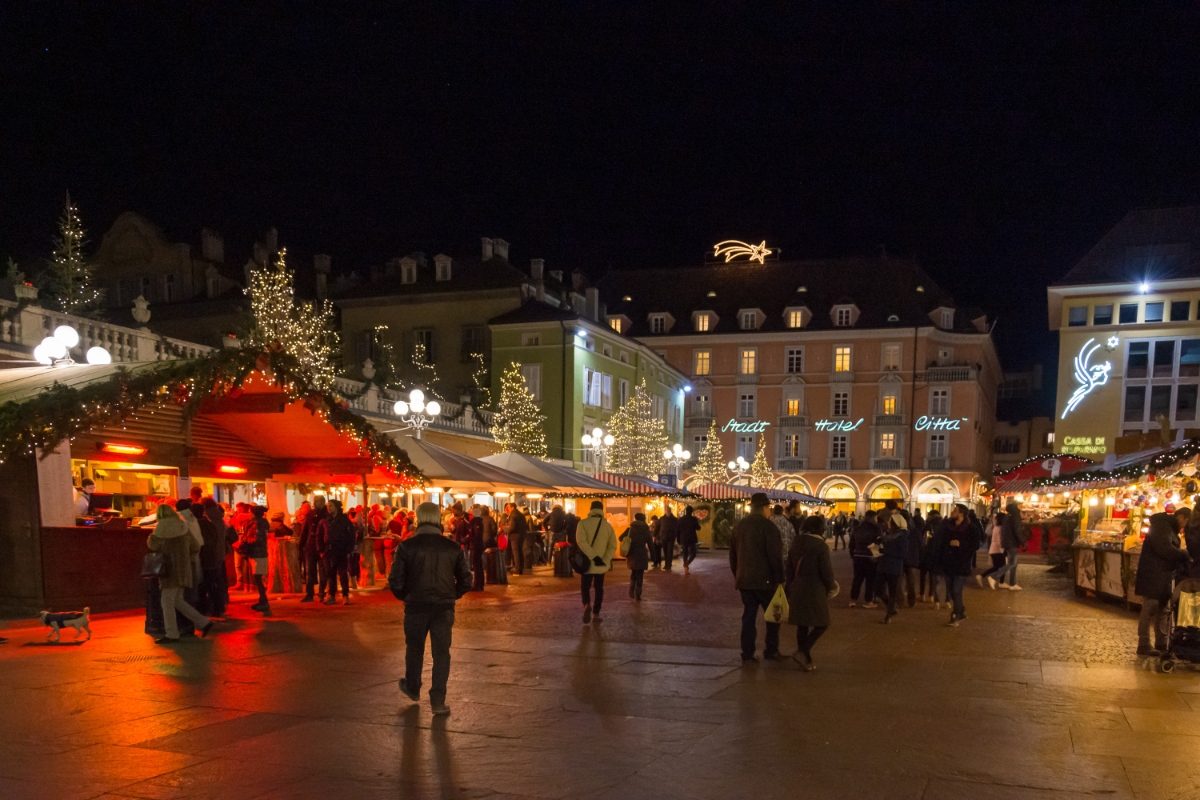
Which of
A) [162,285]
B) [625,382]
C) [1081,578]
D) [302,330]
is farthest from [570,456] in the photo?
[1081,578]

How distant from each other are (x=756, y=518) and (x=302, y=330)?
22424mm

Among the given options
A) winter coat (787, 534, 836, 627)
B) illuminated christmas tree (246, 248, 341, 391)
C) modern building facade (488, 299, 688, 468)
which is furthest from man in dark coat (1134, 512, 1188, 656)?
modern building facade (488, 299, 688, 468)

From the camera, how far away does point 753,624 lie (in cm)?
969

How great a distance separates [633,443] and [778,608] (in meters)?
29.9

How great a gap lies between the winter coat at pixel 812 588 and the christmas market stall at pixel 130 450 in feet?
26.8

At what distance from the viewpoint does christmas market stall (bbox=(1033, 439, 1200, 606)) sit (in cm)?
1398

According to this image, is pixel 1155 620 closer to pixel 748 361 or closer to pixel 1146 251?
pixel 1146 251

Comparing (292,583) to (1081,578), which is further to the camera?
(1081,578)

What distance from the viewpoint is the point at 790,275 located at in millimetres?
64812

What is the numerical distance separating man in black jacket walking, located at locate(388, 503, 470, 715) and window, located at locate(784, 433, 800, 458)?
56061 mm

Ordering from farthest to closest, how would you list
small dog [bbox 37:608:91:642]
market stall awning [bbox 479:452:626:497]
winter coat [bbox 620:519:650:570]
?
market stall awning [bbox 479:452:626:497] < winter coat [bbox 620:519:650:570] < small dog [bbox 37:608:91:642]

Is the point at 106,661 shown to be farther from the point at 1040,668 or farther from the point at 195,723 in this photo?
the point at 1040,668

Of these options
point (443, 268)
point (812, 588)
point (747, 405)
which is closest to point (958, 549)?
point (812, 588)

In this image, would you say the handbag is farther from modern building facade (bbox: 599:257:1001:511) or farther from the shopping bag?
modern building facade (bbox: 599:257:1001:511)
